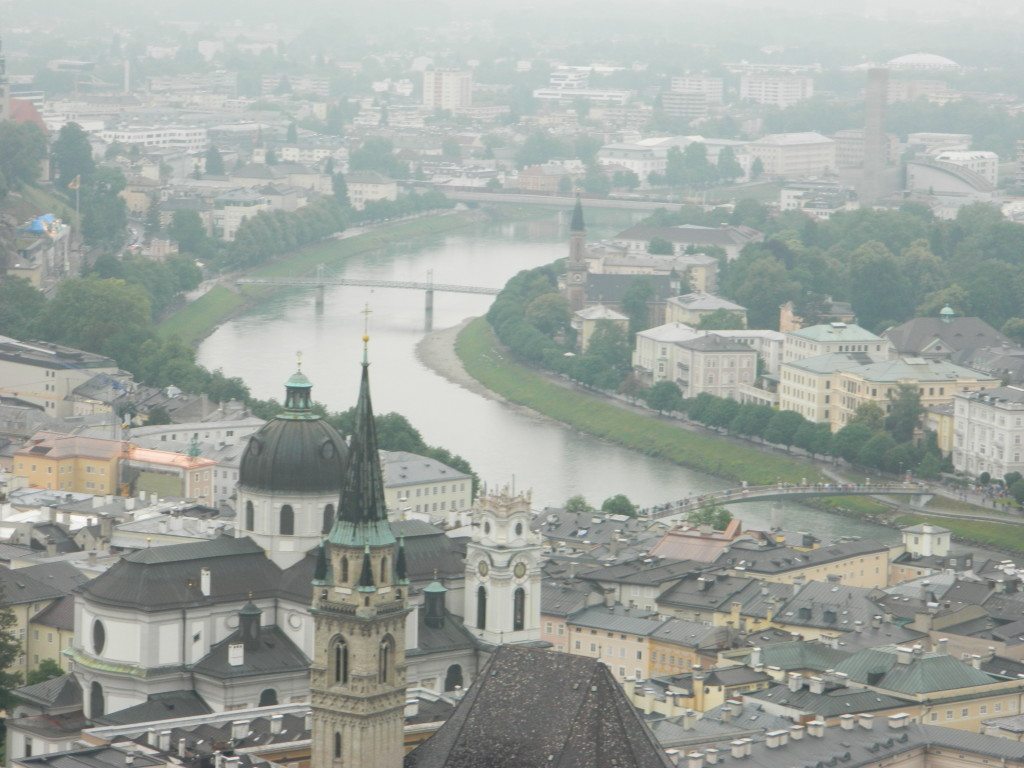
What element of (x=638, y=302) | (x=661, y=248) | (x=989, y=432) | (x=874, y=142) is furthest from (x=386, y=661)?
(x=874, y=142)

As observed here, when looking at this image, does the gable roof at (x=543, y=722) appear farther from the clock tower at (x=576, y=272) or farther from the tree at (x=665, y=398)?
the clock tower at (x=576, y=272)

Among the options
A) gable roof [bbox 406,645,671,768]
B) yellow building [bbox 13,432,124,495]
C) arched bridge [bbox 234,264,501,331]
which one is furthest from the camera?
arched bridge [bbox 234,264,501,331]

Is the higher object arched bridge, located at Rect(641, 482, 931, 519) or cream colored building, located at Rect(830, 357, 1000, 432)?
cream colored building, located at Rect(830, 357, 1000, 432)

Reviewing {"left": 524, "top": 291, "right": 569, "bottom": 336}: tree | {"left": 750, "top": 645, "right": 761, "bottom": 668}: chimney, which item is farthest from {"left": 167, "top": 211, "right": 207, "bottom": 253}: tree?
{"left": 750, "top": 645, "right": 761, "bottom": 668}: chimney

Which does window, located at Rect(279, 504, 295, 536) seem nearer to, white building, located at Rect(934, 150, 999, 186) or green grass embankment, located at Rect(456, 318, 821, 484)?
green grass embankment, located at Rect(456, 318, 821, 484)

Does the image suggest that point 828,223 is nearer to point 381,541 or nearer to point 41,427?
point 41,427

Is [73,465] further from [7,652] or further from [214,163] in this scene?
[214,163]
